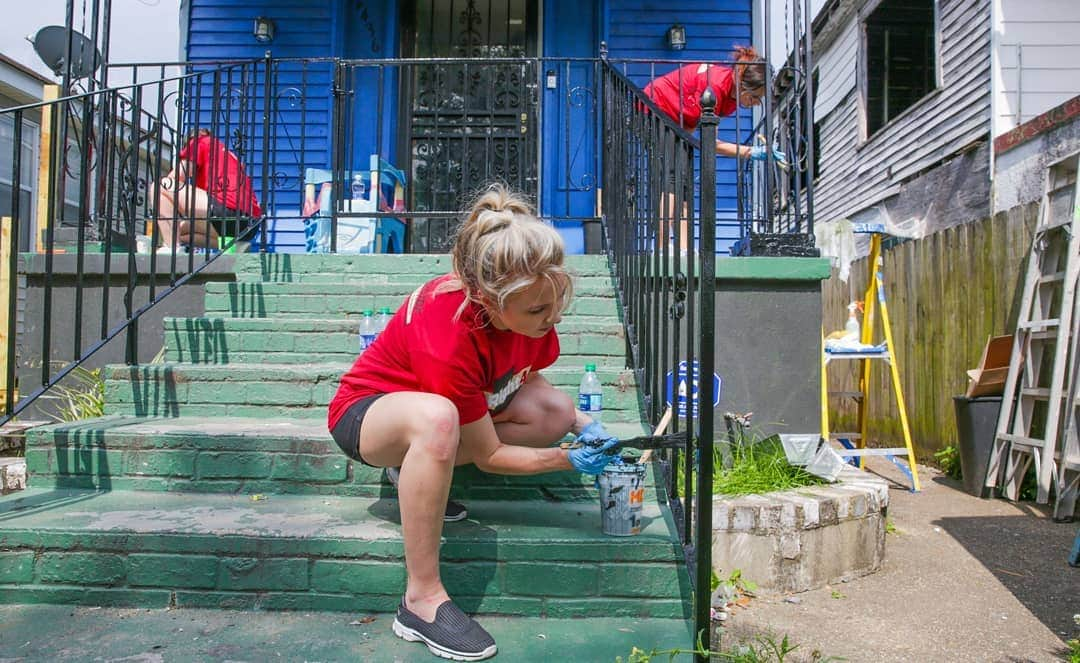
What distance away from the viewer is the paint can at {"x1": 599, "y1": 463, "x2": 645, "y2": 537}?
6.75 feet

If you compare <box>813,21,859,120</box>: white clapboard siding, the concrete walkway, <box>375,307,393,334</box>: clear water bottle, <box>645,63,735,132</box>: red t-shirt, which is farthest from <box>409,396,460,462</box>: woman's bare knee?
<box>813,21,859,120</box>: white clapboard siding

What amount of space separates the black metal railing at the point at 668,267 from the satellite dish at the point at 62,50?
12.3 feet

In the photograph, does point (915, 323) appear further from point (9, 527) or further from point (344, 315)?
point (9, 527)

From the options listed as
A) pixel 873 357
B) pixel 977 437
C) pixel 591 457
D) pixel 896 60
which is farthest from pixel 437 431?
pixel 896 60

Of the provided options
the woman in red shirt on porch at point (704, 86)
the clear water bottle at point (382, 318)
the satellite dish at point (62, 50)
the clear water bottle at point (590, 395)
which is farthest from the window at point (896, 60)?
the satellite dish at point (62, 50)

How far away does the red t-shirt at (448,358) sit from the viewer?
5.99 ft

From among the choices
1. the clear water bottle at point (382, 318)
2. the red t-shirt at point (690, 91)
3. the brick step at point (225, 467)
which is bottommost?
the brick step at point (225, 467)

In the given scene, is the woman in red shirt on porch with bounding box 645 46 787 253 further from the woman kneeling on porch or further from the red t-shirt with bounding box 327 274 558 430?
the woman kneeling on porch

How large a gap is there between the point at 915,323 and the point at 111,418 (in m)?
6.43

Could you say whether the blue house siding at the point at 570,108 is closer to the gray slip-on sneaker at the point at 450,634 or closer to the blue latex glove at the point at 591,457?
the blue latex glove at the point at 591,457

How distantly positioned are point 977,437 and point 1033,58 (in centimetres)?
490

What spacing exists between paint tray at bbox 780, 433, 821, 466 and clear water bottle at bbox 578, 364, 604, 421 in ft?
3.37

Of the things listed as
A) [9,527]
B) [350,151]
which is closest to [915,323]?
[350,151]

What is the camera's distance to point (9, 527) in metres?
2.06
